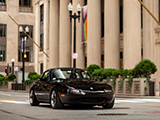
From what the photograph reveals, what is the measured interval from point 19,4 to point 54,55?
27445 millimetres

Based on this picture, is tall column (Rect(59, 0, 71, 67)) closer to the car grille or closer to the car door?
the car door

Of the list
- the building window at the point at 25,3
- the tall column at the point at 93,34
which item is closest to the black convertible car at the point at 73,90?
the tall column at the point at 93,34

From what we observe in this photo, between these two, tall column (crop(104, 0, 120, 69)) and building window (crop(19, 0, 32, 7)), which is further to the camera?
building window (crop(19, 0, 32, 7))

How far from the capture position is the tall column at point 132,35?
124 ft

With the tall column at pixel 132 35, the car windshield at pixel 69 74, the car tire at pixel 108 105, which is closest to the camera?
the car tire at pixel 108 105

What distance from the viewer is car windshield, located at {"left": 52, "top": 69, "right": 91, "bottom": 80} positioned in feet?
45.0

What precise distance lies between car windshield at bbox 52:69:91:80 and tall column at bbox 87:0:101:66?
30850 millimetres

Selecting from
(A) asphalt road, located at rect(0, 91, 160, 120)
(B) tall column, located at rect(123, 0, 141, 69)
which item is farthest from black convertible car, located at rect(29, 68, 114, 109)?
(B) tall column, located at rect(123, 0, 141, 69)

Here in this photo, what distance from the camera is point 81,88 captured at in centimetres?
1231

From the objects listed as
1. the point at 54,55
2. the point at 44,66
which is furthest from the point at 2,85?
the point at 44,66

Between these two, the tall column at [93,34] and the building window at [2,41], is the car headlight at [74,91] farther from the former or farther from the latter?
the building window at [2,41]

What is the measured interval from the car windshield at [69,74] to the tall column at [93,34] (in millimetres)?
30850

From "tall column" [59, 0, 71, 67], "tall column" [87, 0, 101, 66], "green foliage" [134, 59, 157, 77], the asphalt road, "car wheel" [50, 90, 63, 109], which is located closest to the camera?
the asphalt road

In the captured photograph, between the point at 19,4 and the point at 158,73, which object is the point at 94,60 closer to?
the point at 158,73
